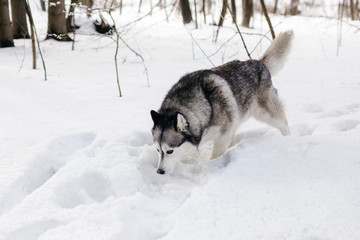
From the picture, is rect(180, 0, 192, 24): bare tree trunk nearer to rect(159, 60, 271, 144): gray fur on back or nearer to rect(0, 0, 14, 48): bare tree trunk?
rect(0, 0, 14, 48): bare tree trunk

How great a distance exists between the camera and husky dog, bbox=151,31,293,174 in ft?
11.0

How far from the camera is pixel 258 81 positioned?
13.9ft

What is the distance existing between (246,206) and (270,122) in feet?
6.00

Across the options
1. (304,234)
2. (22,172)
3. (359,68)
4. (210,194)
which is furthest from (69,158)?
(359,68)

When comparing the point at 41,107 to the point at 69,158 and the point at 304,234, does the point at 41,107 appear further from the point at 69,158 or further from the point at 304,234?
the point at 304,234

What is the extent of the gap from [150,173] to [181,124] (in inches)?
23.2

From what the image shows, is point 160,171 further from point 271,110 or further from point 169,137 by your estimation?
point 271,110

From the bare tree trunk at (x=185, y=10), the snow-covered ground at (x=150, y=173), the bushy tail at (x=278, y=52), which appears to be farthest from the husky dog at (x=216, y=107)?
the bare tree trunk at (x=185, y=10)

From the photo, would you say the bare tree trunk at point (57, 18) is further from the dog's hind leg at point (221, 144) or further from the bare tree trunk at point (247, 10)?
the bare tree trunk at point (247, 10)

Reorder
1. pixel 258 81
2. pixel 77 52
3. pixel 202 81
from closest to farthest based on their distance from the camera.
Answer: pixel 202 81
pixel 258 81
pixel 77 52

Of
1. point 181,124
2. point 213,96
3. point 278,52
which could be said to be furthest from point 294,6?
point 181,124

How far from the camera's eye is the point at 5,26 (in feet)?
27.0

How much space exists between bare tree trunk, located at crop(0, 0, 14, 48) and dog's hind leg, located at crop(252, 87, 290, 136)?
268 inches

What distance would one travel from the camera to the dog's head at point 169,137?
332 cm
